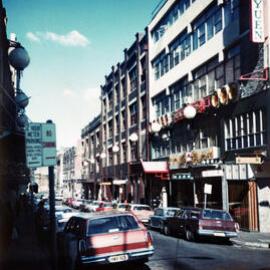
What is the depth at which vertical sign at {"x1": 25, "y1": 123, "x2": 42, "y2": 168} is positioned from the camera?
8.51 meters

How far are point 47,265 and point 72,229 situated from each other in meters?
1.27

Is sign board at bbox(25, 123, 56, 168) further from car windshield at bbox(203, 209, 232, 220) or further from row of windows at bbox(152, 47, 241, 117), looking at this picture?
row of windows at bbox(152, 47, 241, 117)

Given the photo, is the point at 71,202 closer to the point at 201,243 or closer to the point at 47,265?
the point at 201,243

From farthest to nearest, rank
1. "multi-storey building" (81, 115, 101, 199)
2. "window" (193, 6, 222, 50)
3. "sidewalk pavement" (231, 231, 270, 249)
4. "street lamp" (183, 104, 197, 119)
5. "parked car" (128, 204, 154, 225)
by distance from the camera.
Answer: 1. "multi-storey building" (81, 115, 101, 199)
2. "street lamp" (183, 104, 197, 119)
3. "window" (193, 6, 222, 50)
4. "parked car" (128, 204, 154, 225)
5. "sidewalk pavement" (231, 231, 270, 249)

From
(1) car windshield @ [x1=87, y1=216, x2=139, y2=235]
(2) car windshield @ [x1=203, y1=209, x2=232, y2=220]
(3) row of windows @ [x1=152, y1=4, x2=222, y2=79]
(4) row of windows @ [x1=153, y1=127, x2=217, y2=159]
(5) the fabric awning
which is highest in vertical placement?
(3) row of windows @ [x1=152, y1=4, x2=222, y2=79]

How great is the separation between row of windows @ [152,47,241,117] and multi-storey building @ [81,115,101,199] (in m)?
30.9

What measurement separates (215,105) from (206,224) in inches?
431

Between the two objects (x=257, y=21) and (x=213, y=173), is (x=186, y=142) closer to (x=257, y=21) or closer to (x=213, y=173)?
(x=213, y=173)

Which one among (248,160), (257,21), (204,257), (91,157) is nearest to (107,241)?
(204,257)

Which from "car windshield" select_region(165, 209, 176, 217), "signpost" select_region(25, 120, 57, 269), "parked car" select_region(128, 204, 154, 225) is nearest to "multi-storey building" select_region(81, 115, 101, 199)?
"parked car" select_region(128, 204, 154, 225)

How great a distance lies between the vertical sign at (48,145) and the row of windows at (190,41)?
1001 inches

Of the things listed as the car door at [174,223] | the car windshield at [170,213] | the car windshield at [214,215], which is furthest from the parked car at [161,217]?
the car windshield at [214,215]

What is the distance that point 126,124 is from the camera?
57281 mm

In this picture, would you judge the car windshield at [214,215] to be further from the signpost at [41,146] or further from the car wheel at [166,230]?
the signpost at [41,146]
